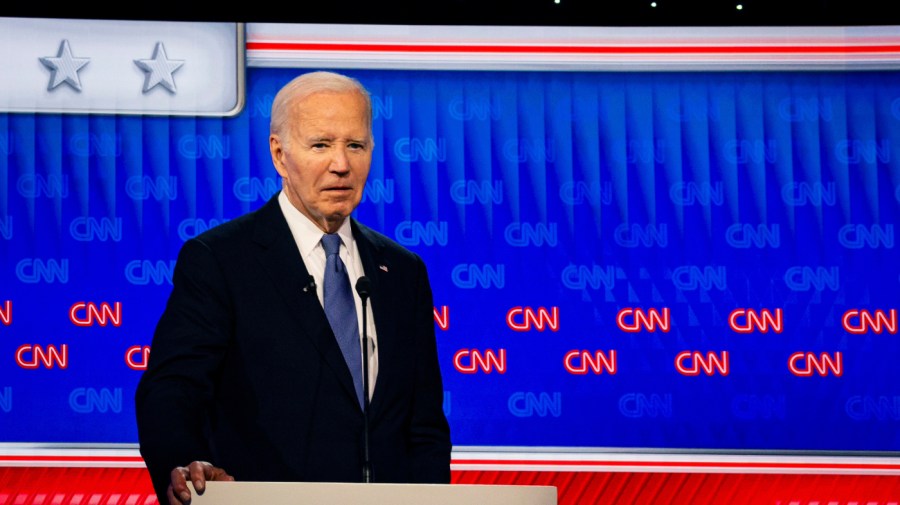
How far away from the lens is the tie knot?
2418 millimetres

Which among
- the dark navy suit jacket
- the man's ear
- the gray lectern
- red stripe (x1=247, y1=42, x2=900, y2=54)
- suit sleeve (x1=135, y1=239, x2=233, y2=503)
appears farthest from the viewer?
red stripe (x1=247, y1=42, x2=900, y2=54)

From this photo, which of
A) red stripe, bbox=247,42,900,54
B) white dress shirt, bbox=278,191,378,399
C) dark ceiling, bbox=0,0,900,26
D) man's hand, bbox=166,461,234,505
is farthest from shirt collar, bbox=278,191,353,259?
dark ceiling, bbox=0,0,900,26

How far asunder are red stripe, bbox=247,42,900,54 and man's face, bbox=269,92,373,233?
4.73 ft

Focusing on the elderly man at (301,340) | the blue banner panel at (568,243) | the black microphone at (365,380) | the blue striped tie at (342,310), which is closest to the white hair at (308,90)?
the elderly man at (301,340)

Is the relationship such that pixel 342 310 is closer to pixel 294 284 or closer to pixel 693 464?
pixel 294 284

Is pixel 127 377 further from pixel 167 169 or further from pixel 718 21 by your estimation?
pixel 718 21

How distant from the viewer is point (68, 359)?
364cm

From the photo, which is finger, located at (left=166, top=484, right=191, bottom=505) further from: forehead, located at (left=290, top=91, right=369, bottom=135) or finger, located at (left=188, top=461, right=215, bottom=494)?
forehead, located at (left=290, top=91, right=369, bottom=135)

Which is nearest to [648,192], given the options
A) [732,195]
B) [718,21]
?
[732,195]

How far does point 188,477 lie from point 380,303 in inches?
25.0

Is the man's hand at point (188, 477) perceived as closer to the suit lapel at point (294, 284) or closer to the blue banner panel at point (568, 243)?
the suit lapel at point (294, 284)

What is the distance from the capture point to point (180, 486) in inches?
73.1

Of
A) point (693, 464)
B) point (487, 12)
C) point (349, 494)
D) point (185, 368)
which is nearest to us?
point (349, 494)

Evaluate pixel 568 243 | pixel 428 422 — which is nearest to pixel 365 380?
pixel 428 422
